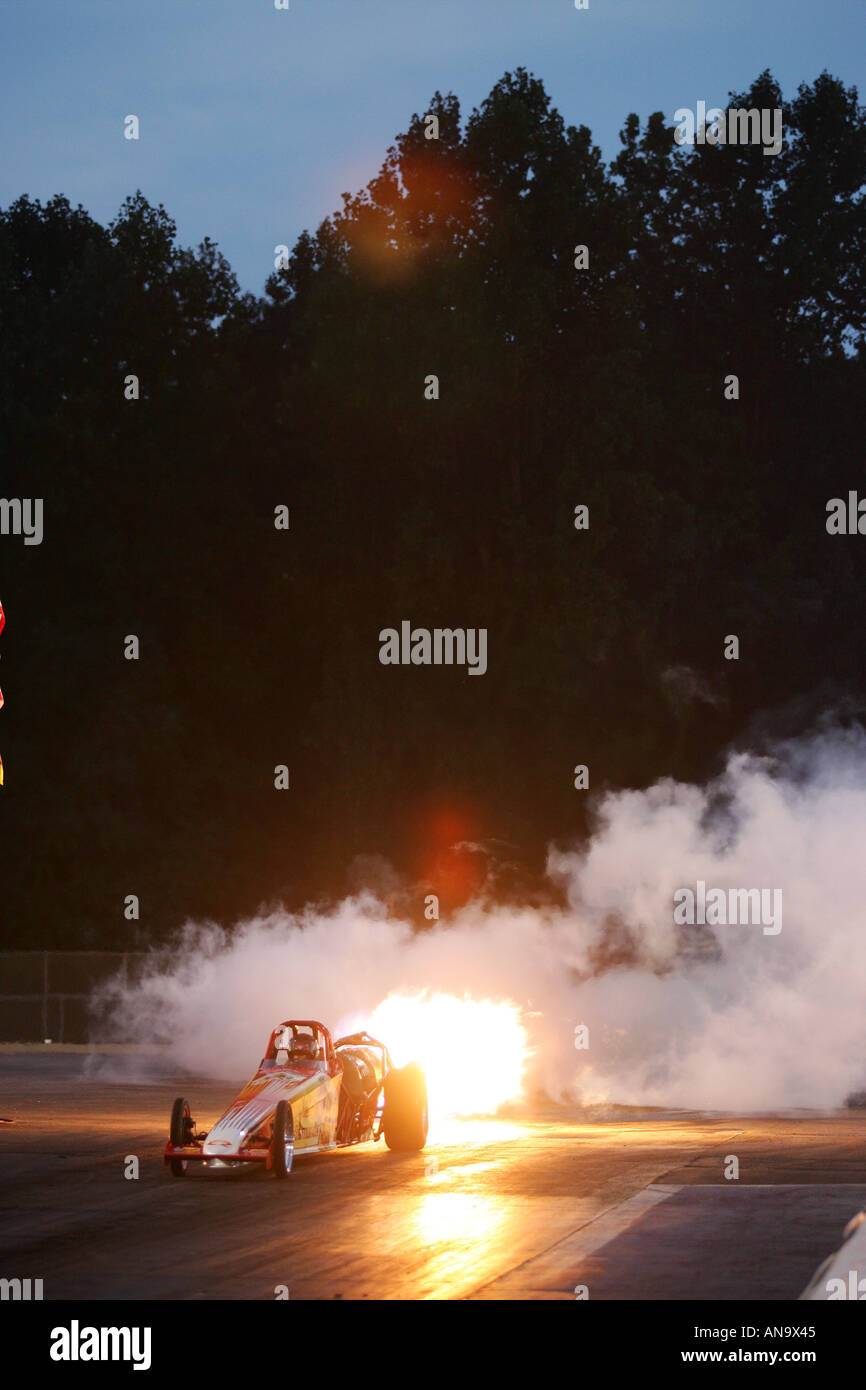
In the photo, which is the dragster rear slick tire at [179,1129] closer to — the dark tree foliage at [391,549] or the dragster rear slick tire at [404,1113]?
the dragster rear slick tire at [404,1113]

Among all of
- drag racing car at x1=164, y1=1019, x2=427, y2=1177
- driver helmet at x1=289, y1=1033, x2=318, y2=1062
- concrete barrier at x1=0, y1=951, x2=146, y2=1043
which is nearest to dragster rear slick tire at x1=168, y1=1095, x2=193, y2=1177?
drag racing car at x1=164, y1=1019, x2=427, y2=1177

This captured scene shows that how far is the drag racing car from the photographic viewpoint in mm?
19234

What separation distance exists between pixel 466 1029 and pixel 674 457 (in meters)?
37.8

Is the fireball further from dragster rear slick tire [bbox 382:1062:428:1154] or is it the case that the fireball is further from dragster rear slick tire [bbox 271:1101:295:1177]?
dragster rear slick tire [bbox 271:1101:295:1177]

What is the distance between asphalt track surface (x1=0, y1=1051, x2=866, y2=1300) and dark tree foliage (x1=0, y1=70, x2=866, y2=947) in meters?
33.1

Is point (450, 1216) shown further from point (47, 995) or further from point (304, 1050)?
point (47, 995)

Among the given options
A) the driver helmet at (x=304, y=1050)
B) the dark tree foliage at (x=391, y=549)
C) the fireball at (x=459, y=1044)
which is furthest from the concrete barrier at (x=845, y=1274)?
the dark tree foliage at (x=391, y=549)

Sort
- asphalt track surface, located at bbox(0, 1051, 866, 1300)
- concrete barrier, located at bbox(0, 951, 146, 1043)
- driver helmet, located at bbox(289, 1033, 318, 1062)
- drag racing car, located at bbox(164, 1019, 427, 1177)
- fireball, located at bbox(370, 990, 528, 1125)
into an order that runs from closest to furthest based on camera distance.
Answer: asphalt track surface, located at bbox(0, 1051, 866, 1300) → drag racing car, located at bbox(164, 1019, 427, 1177) → driver helmet, located at bbox(289, 1033, 318, 1062) → fireball, located at bbox(370, 990, 528, 1125) → concrete barrier, located at bbox(0, 951, 146, 1043)

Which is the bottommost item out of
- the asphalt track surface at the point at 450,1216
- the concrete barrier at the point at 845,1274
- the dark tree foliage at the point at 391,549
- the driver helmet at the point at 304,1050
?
the asphalt track surface at the point at 450,1216

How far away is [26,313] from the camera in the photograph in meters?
65.5

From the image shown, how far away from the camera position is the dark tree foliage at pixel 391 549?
193 feet

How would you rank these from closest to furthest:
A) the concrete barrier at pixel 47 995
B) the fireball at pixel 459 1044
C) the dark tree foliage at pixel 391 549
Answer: the fireball at pixel 459 1044
the concrete barrier at pixel 47 995
the dark tree foliage at pixel 391 549

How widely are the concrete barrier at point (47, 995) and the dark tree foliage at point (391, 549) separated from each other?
1311 cm

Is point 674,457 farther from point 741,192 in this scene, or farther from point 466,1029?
point 466,1029
